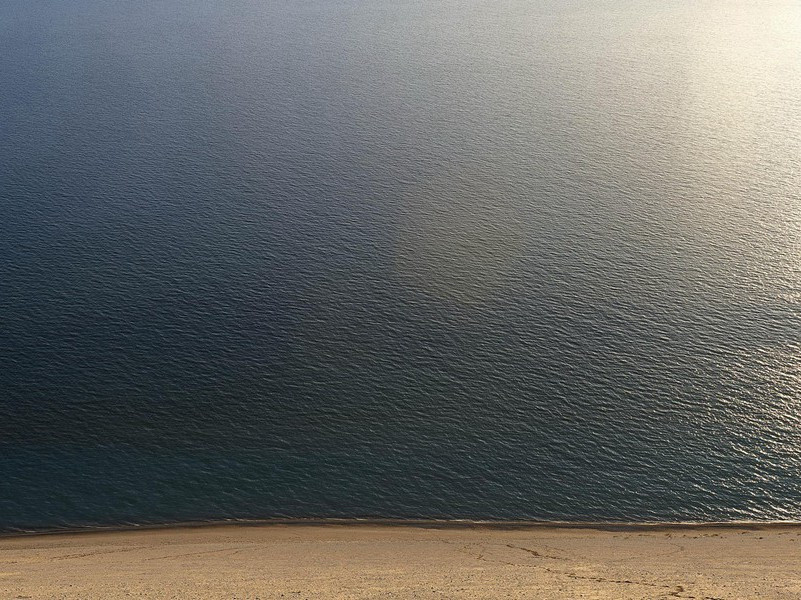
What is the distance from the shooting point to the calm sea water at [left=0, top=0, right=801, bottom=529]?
7000cm

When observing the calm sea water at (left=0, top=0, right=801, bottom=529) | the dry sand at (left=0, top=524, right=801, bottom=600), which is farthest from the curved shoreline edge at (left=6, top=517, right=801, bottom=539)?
the calm sea water at (left=0, top=0, right=801, bottom=529)

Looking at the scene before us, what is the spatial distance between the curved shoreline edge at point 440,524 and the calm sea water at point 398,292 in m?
0.92

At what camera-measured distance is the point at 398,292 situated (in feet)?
316

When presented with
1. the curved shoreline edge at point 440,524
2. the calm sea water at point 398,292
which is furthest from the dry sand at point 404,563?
the calm sea water at point 398,292

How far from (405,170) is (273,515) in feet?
232

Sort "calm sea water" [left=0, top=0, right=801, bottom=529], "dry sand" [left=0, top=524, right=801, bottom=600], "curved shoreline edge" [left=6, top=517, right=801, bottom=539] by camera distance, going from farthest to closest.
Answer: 1. "calm sea water" [left=0, top=0, right=801, bottom=529]
2. "curved shoreline edge" [left=6, top=517, right=801, bottom=539]
3. "dry sand" [left=0, top=524, right=801, bottom=600]

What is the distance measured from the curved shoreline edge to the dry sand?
1.25ft

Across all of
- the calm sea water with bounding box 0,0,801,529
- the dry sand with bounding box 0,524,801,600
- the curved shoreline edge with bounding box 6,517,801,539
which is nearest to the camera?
the dry sand with bounding box 0,524,801,600

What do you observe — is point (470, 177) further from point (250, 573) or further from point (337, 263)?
point (250, 573)

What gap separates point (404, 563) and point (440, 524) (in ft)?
34.1

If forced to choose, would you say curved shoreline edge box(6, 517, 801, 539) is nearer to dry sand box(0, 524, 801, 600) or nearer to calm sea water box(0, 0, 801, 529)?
dry sand box(0, 524, 801, 600)

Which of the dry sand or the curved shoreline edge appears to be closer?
the dry sand

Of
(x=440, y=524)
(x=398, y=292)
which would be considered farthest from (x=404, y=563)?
(x=398, y=292)

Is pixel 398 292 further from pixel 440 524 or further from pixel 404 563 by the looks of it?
pixel 404 563
